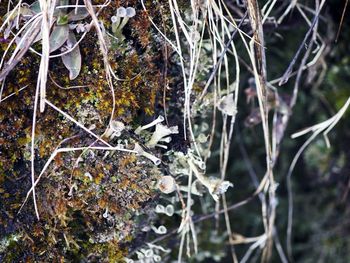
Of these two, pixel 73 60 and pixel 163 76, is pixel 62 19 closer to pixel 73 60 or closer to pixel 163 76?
pixel 73 60

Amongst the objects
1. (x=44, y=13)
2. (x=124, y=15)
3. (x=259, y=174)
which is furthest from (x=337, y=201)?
(x=44, y=13)

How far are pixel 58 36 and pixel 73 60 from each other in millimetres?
55

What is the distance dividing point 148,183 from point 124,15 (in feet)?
1.12

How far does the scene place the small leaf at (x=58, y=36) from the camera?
0.99 meters

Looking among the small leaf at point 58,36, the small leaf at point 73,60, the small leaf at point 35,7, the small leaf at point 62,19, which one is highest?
the small leaf at point 35,7

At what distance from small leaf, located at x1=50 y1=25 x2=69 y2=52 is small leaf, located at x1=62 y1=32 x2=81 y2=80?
2 cm

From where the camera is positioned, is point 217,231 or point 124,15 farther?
point 217,231

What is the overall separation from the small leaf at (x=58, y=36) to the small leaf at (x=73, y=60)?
2 cm

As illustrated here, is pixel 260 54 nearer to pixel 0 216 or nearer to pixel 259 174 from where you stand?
pixel 0 216

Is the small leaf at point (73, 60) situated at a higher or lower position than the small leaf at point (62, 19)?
lower

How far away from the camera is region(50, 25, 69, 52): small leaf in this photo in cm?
99

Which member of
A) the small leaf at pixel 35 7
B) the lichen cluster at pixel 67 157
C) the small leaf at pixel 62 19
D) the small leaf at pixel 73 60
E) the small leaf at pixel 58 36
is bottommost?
the lichen cluster at pixel 67 157

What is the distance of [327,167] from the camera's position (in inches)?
69.9

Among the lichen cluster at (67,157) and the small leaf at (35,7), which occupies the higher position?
the small leaf at (35,7)
